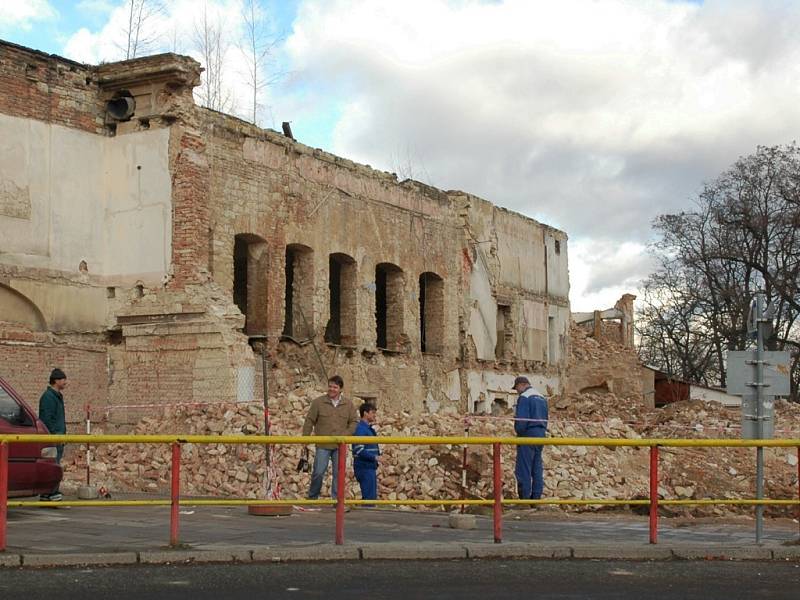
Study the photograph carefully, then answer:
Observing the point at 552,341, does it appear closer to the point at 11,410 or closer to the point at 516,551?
the point at 11,410

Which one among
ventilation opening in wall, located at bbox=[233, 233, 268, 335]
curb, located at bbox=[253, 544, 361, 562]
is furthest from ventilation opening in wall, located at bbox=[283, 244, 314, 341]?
curb, located at bbox=[253, 544, 361, 562]

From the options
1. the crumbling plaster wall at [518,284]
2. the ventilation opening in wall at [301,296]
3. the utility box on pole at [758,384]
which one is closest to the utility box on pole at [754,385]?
the utility box on pole at [758,384]

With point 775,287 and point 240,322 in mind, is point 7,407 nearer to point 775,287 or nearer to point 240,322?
point 240,322

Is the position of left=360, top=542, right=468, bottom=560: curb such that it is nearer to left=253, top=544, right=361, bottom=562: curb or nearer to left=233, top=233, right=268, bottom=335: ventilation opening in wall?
left=253, top=544, right=361, bottom=562: curb

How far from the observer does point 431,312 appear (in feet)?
106

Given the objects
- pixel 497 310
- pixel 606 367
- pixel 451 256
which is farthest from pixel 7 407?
pixel 606 367

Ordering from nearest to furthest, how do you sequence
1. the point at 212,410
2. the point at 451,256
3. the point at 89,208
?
the point at 212,410
the point at 89,208
the point at 451,256

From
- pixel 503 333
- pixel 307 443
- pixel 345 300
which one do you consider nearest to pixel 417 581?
pixel 307 443

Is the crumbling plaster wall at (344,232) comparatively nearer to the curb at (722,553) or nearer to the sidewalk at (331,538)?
the sidewalk at (331,538)

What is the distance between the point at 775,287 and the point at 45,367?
106 feet

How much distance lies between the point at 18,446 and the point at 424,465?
8.74 metres

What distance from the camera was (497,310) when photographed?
35.2 meters

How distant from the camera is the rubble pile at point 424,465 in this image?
2036 cm

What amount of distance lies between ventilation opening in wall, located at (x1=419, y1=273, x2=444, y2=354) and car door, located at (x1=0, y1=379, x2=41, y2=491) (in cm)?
1768
